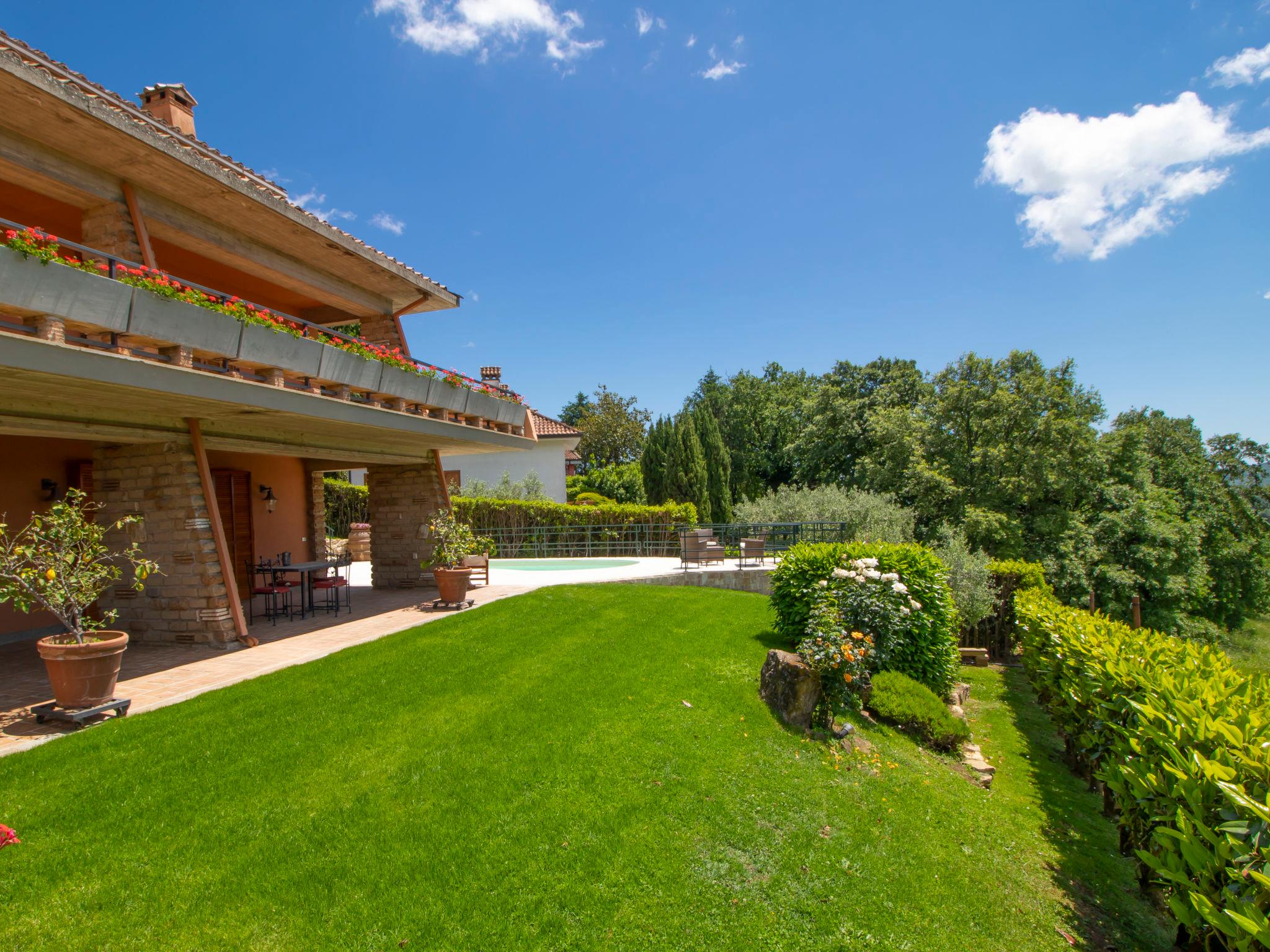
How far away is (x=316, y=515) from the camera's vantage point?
14383 mm

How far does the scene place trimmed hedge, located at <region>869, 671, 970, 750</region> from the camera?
7.03 meters

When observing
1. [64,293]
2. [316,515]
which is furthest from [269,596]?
[64,293]

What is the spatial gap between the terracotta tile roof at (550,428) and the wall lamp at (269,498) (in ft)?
46.9

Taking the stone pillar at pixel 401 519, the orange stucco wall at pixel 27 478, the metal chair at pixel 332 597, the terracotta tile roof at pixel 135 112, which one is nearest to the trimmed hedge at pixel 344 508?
the stone pillar at pixel 401 519

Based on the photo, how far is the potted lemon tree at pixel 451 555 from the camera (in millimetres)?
10555

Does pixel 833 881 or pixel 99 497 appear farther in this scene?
pixel 99 497

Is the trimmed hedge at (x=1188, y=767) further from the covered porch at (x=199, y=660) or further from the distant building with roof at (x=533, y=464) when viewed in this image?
the distant building with roof at (x=533, y=464)

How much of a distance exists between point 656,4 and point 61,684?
1320cm

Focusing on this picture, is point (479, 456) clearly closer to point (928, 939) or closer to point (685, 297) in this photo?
point (685, 297)

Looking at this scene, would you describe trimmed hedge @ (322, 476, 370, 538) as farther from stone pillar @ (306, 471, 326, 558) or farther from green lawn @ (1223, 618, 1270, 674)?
green lawn @ (1223, 618, 1270, 674)

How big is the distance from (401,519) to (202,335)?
7.31 meters

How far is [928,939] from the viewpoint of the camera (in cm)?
359

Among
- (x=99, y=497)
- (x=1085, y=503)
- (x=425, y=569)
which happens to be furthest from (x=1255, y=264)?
(x=99, y=497)

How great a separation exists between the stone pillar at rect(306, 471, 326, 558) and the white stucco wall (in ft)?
39.0
